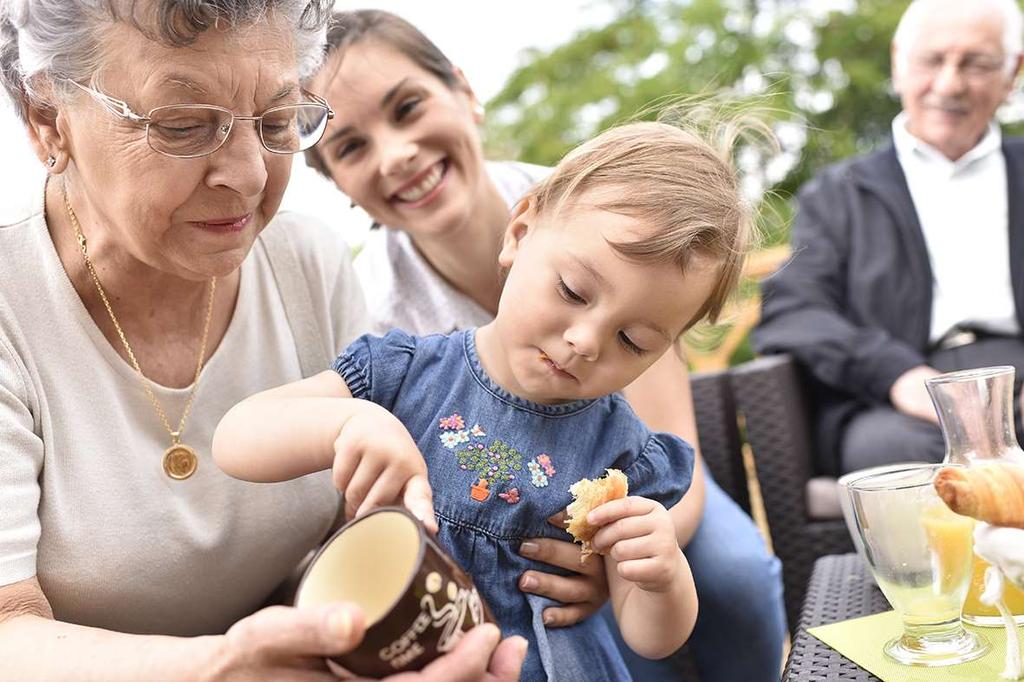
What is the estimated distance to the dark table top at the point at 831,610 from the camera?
4.37 feet

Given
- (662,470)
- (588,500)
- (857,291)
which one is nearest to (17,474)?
(588,500)

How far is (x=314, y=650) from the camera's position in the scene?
976 millimetres

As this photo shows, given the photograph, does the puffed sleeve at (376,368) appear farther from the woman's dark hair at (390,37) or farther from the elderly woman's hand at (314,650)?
the woman's dark hair at (390,37)

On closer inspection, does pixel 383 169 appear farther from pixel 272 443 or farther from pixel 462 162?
pixel 272 443

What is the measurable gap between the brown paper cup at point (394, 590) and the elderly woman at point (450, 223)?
100 cm

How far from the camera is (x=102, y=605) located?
1.60 m

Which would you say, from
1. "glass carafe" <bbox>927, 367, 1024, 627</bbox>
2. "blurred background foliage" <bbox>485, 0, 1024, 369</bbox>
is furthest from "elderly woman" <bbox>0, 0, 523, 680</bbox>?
"blurred background foliage" <bbox>485, 0, 1024, 369</bbox>

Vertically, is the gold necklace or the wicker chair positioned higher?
the gold necklace

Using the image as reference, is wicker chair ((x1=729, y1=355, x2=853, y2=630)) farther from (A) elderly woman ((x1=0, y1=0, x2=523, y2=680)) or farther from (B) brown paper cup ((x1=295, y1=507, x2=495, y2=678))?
(B) brown paper cup ((x1=295, y1=507, x2=495, y2=678))

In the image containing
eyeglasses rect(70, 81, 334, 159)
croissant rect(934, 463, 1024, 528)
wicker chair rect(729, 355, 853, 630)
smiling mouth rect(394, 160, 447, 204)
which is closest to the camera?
croissant rect(934, 463, 1024, 528)

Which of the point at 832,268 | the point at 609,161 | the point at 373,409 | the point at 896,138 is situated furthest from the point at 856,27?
the point at 373,409

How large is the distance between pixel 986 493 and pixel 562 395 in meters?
0.56

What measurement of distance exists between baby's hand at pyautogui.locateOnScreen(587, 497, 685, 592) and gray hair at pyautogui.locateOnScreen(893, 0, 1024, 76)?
2.81 meters

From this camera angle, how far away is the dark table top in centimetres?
133
